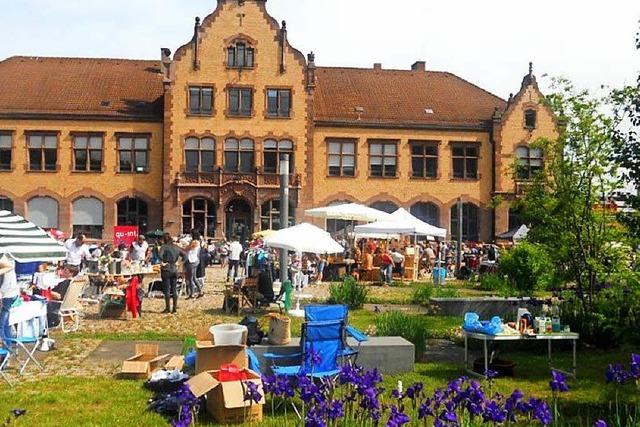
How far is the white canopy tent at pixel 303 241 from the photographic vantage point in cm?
1691

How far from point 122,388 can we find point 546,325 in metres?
6.11

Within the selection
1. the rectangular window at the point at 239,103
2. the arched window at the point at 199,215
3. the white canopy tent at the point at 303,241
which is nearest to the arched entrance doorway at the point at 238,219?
the arched window at the point at 199,215

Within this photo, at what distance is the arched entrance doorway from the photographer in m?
40.9

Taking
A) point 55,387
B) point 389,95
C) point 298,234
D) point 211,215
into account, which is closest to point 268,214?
point 211,215

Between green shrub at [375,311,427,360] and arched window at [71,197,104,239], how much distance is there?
31233 millimetres

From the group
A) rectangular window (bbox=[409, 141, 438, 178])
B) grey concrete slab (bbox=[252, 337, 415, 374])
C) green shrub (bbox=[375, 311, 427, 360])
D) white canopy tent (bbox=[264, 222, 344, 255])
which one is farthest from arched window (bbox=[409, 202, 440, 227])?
grey concrete slab (bbox=[252, 337, 415, 374])

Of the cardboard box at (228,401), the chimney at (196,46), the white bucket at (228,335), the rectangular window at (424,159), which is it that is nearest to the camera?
the cardboard box at (228,401)

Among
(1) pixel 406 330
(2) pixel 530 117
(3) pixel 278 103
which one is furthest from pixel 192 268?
(2) pixel 530 117

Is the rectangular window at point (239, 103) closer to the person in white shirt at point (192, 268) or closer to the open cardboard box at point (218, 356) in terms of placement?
the person in white shirt at point (192, 268)

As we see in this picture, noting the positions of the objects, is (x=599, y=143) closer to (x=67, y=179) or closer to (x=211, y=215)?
(x=211, y=215)

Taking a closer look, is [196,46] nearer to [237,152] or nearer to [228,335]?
[237,152]

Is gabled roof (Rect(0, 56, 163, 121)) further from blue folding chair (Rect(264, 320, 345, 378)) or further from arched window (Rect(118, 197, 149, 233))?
blue folding chair (Rect(264, 320, 345, 378))

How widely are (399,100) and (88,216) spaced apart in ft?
63.3

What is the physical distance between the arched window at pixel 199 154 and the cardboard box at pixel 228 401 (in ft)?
108
